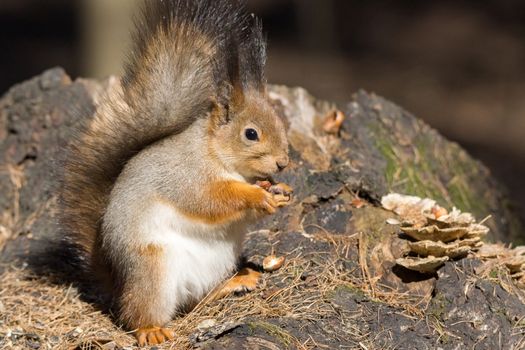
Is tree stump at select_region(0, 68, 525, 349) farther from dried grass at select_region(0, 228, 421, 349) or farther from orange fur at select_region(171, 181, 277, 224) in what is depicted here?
orange fur at select_region(171, 181, 277, 224)

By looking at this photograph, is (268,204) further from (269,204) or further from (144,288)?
(144,288)

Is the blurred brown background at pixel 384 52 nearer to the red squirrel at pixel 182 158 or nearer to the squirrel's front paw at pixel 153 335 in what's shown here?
the red squirrel at pixel 182 158

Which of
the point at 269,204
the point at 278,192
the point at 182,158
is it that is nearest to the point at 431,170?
the point at 278,192

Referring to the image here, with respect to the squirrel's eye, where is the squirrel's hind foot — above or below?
below

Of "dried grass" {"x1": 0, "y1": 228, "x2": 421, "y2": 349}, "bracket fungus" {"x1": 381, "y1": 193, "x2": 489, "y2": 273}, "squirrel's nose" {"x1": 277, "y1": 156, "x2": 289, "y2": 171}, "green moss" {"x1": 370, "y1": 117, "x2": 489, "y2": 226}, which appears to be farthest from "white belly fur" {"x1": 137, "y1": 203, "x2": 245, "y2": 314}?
"green moss" {"x1": 370, "y1": 117, "x2": 489, "y2": 226}

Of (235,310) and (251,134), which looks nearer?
(251,134)

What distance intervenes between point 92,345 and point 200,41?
1.07 metres

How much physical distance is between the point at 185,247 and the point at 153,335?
303 mm

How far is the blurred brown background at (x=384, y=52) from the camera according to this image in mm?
6637

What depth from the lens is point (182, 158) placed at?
9.11ft

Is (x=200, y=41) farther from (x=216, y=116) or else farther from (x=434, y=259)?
(x=434, y=259)

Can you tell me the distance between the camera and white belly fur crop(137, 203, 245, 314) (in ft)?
8.86

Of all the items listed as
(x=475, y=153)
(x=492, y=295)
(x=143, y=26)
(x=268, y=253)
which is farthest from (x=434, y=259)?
(x=475, y=153)

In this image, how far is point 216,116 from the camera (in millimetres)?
2793
